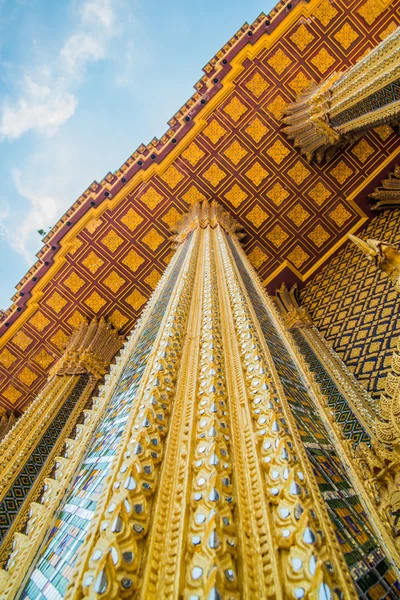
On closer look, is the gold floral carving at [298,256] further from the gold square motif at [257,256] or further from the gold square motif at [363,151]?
the gold square motif at [363,151]

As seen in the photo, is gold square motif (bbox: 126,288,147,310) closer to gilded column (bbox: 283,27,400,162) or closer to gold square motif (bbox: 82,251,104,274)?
gold square motif (bbox: 82,251,104,274)

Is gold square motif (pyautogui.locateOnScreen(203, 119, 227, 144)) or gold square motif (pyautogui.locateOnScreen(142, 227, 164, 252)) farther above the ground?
gold square motif (pyautogui.locateOnScreen(203, 119, 227, 144))

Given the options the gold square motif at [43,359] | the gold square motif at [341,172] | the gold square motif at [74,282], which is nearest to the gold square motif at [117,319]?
the gold square motif at [74,282]

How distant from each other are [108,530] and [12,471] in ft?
8.49

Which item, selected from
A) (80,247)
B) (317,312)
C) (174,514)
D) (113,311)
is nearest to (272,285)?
(317,312)

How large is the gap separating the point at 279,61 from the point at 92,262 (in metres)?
4.12

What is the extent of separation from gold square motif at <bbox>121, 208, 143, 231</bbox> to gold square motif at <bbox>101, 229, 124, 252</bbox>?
24cm

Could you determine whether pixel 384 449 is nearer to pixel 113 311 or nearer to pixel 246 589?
pixel 246 589

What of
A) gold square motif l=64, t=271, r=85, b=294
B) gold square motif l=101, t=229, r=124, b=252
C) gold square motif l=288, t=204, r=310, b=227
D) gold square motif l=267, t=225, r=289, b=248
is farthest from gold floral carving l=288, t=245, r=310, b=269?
gold square motif l=64, t=271, r=85, b=294

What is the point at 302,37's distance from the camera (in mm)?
5453

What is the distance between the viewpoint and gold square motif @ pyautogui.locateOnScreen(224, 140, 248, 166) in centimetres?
586

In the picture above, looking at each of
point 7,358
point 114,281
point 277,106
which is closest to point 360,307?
point 277,106

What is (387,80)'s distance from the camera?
368 centimetres

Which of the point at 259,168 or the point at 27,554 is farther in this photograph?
the point at 259,168
